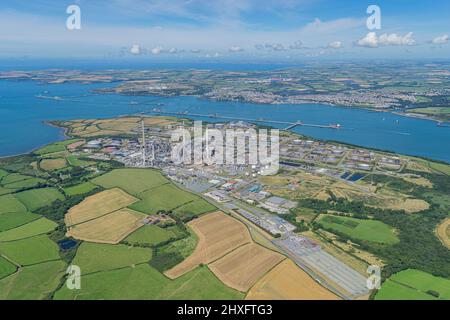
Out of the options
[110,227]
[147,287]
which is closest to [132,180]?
[110,227]

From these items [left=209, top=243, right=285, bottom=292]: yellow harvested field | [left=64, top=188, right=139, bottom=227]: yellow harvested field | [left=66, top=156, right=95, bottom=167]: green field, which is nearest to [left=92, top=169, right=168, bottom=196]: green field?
[left=64, top=188, right=139, bottom=227]: yellow harvested field

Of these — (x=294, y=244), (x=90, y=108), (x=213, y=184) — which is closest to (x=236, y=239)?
(x=294, y=244)

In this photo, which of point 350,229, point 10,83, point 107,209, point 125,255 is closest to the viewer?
point 125,255

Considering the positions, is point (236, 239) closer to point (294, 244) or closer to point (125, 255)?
point (294, 244)

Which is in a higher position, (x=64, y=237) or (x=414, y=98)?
(x=414, y=98)

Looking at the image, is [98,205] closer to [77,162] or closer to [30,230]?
[30,230]

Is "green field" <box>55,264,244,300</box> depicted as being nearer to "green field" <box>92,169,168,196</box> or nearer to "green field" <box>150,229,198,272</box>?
"green field" <box>150,229,198,272</box>

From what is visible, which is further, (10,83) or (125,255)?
(10,83)
